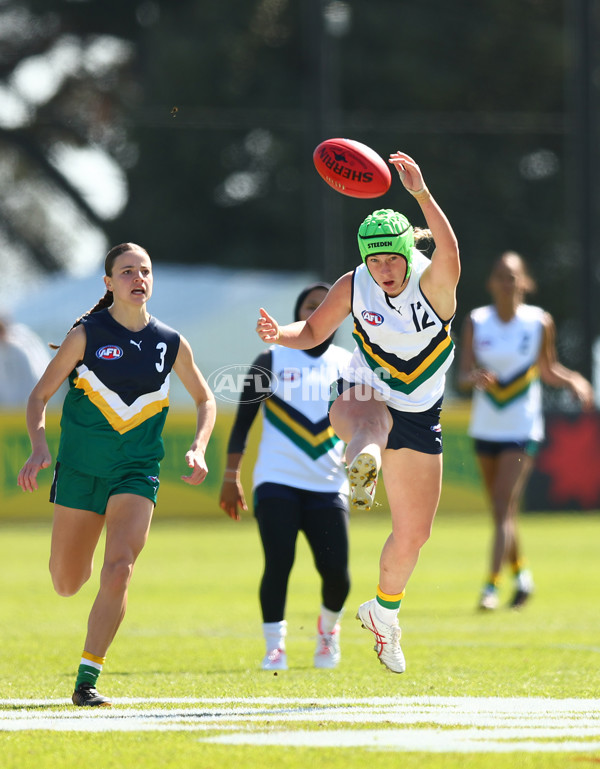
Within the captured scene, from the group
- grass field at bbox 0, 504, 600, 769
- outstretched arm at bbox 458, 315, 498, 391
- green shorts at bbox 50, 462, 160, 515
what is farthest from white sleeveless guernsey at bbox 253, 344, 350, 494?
outstretched arm at bbox 458, 315, 498, 391

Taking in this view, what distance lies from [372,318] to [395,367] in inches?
10.9

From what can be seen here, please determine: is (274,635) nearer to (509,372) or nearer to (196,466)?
(196,466)

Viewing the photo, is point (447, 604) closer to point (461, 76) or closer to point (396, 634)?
point (396, 634)

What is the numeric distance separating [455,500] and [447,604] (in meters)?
9.94

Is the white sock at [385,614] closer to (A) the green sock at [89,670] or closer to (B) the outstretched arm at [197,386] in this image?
(B) the outstretched arm at [197,386]

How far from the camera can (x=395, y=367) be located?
7.55 metres

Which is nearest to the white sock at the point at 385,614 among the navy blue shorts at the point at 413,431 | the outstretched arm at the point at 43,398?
the navy blue shorts at the point at 413,431

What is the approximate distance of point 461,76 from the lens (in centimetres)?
3506

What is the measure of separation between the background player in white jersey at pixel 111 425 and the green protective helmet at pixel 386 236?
1.06m

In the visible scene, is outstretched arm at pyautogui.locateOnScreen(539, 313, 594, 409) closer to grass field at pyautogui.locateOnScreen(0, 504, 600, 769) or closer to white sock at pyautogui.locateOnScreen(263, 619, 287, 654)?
grass field at pyautogui.locateOnScreen(0, 504, 600, 769)

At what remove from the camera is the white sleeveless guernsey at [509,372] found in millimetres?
12859

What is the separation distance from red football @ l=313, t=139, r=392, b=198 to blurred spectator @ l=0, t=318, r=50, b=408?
771 centimetres

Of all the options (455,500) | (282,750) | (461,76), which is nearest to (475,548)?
Result: (455,500)

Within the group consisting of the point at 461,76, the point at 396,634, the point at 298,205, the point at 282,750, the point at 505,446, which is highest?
the point at 461,76
